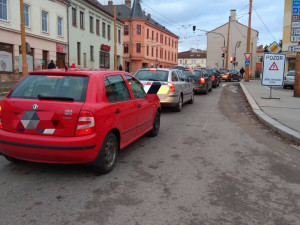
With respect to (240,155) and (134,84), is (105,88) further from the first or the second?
(240,155)

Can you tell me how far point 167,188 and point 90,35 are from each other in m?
33.7

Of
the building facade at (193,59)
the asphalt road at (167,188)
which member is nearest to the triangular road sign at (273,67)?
the asphalt road at (167,188)

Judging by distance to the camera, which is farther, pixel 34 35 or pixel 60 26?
pixel 60 26

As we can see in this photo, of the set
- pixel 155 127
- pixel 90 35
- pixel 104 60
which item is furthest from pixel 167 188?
pixel 104 60

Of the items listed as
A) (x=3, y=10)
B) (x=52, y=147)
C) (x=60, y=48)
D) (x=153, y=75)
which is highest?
(x=3, y=10)

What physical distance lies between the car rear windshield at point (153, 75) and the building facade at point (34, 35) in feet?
47.4

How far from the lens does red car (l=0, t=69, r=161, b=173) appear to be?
12.9 ft

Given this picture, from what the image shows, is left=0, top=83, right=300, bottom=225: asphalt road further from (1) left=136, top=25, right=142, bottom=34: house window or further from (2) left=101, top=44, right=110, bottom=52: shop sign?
(1) left=136, top=25, right=142, bottom=34: house window

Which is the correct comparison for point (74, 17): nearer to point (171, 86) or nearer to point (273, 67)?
point (273, 67)

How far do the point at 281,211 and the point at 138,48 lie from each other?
57.0m

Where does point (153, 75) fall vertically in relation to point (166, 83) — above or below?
above

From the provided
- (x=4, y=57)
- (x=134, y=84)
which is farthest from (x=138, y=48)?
(x=134, y=84)

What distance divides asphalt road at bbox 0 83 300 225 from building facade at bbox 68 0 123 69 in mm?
26792

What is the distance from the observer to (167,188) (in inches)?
156
